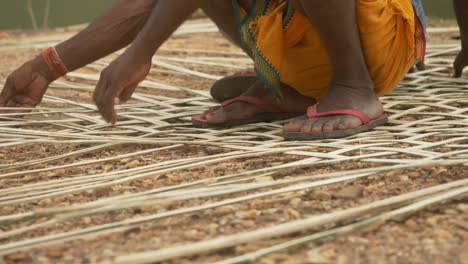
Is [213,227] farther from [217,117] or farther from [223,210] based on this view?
[217,117]

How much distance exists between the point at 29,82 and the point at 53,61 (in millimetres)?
105

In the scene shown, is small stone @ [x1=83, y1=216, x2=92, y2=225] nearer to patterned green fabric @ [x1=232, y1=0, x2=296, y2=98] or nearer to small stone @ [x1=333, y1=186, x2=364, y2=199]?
small stone @ [x1=333, y1=186, x2=364, y2=199]

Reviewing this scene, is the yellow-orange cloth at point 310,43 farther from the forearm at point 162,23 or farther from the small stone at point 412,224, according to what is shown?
the small stone at point 412,224

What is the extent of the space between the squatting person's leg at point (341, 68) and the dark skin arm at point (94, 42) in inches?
19.2

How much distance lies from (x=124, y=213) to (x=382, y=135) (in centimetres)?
69

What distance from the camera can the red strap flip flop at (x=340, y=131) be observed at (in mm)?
1607

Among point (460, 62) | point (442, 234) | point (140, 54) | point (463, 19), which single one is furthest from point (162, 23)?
point (460, 62)

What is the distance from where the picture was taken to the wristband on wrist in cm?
195

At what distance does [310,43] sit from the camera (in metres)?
1.78

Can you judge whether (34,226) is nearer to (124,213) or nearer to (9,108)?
(124,213)

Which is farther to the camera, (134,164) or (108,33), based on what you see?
(108,33)

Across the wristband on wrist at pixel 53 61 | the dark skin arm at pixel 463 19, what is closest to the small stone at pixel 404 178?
the dark skin arm at pixel 463 19

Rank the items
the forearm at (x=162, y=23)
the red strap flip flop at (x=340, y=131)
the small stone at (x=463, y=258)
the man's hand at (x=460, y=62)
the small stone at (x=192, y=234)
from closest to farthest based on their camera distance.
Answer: the small stone at (x=463, y=258)
the small stone at (x=192, y=234)
the forearm at (x=162, y=23)
the red strap flip flop at (x=340, y=131)
the man's hand at (x=460, y=62)

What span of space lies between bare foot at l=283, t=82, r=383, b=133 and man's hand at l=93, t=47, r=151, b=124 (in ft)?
1.19
